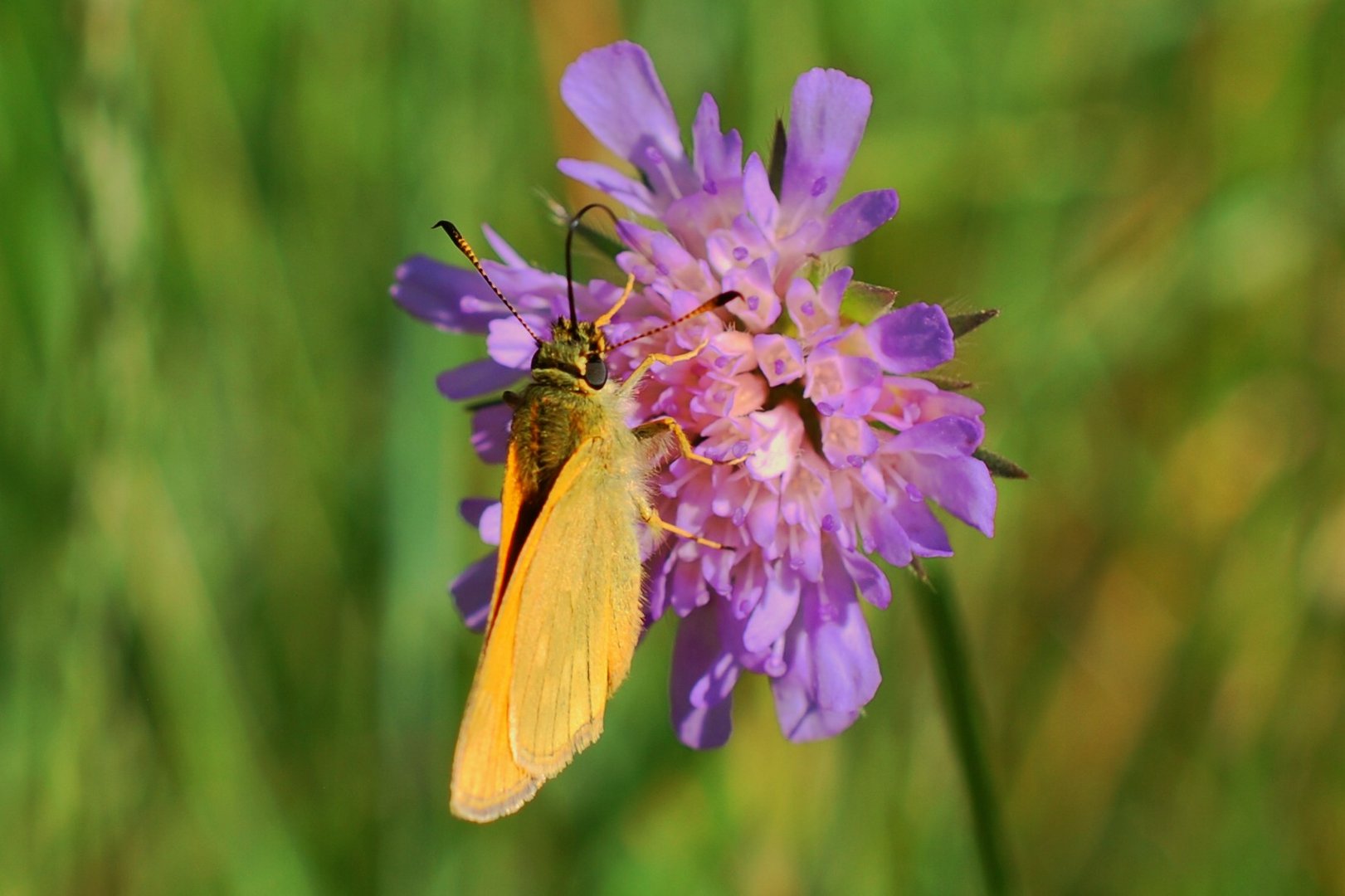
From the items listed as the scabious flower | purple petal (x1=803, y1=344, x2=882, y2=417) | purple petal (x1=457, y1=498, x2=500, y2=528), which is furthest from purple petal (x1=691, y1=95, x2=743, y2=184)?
purple petal (x1=457, y1=498, x2=500, y2=528)

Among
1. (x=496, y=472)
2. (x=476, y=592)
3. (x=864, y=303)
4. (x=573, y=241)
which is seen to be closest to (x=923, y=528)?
(x=864, y=303)

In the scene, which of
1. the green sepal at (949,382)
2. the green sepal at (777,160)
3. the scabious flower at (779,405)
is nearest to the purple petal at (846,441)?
the scabious flower at (779,405)

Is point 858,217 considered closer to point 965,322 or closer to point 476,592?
point 965,322

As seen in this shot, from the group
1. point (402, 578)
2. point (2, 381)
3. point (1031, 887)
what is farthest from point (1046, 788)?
point (2, 381)

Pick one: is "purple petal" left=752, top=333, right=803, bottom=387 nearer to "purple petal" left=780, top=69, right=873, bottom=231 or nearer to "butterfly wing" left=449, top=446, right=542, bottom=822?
"purple petal" left=780, top=69, right=873, bottom=231

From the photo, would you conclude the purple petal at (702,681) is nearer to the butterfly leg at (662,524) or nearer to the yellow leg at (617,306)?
the butterfly leg at (662,524)

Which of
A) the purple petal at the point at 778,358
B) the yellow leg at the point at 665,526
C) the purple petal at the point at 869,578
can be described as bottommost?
the purple petal at the point at 869,578
